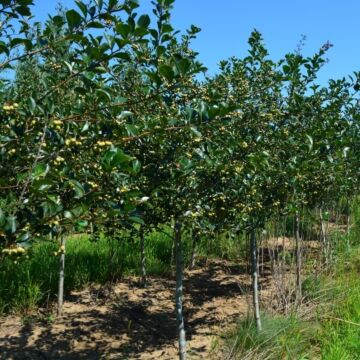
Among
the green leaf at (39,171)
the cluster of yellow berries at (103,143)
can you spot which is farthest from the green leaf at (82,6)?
the green leaf at (39,171)

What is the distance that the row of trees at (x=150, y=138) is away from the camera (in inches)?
76.9

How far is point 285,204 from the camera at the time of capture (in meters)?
4.17

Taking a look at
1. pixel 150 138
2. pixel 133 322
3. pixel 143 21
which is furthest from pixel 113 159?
pixel 133 322

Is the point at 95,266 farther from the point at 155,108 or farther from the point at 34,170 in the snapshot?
the point at 34,170

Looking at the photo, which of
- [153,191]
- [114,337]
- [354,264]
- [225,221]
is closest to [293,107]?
[225,221]

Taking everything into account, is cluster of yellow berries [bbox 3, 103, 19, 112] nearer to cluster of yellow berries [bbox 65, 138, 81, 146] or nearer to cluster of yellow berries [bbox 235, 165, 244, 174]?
cluster of yellow berries [bbox 65, 138, 81, 146]

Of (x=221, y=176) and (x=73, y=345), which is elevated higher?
(x=221, y=176)

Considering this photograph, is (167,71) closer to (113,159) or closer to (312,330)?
(113,159)

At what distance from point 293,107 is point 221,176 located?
1.32 m

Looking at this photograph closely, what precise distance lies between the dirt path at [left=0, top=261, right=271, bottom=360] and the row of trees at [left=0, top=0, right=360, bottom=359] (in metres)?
0.58

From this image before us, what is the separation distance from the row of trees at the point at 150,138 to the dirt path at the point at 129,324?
585mm

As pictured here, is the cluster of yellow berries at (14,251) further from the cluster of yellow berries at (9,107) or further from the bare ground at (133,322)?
the bare ground at (133,322)

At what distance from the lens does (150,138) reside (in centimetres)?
311

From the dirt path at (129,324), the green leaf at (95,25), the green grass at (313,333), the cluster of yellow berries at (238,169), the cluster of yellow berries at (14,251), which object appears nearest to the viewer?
the cluster of yellow berries at (14,251)
